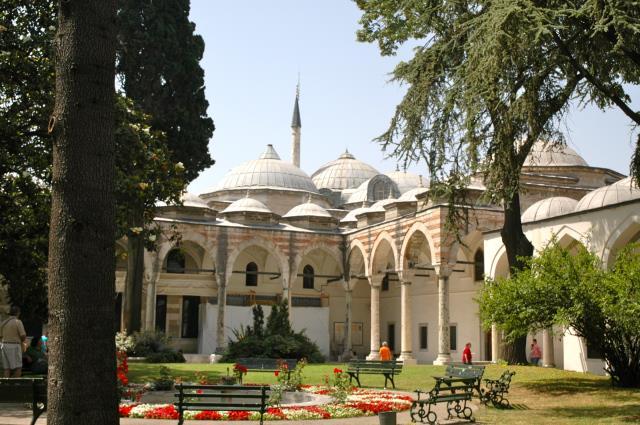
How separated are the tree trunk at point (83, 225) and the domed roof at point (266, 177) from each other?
106ft

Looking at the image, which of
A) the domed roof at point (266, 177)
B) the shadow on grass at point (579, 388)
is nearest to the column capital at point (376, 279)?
the domed roof at point (266, 177)

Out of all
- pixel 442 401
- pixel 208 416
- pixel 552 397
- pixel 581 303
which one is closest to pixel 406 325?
pixel 552 397

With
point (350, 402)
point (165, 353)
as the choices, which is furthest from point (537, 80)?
point (165, 353)

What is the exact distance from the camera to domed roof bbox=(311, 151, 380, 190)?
41.8 meters

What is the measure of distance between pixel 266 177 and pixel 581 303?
26845mm

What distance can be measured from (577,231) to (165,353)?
41.7 feet

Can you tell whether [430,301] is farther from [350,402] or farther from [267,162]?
[350,402]

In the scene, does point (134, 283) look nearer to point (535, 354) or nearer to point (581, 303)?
point (535, 354)

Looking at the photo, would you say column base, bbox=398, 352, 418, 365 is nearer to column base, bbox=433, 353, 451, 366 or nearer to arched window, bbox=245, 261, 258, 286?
column base, bbox=433, 353, 451, 366

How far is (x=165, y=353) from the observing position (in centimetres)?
2230

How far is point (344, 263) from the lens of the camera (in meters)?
30.9

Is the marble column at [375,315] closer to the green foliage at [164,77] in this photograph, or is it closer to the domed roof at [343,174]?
the green foliage at [164,77]

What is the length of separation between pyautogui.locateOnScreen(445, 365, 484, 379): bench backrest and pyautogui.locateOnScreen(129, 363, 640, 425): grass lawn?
0.69 m

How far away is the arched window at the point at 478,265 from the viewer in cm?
2642
